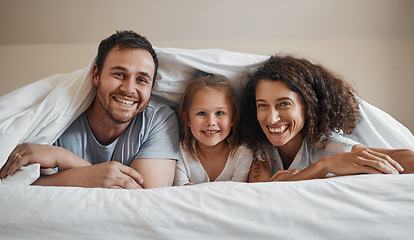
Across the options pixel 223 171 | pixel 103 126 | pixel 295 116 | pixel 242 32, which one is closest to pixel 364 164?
pixel 295 116

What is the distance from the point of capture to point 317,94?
1.25 meters

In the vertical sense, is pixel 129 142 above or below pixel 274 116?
below

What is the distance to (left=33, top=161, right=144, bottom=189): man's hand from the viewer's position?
1002 mm

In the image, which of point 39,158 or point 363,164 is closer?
point 363,164

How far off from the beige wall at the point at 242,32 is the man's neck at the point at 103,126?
2.81 feet

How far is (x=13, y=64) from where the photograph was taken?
2.07 metres

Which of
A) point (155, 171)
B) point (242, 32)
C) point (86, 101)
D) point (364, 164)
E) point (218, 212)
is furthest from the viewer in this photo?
point (242, 32)

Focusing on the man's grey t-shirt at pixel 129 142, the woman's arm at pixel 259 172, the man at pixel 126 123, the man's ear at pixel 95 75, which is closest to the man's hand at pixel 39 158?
the man at pixel 126 123

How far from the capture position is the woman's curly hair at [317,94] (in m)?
1.19

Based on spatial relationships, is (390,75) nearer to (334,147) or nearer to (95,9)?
(334,147)

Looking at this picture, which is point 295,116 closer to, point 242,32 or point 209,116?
point 209,116

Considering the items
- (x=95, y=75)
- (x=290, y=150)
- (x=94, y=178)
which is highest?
(x=95, y=75)

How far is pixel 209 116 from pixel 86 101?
48 centimetres

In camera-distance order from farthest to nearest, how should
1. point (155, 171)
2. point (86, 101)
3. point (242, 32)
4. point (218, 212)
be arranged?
point (242, 32)
point (86, 101)
point (155, 171)
point (218, 212)
